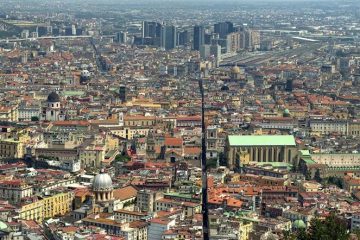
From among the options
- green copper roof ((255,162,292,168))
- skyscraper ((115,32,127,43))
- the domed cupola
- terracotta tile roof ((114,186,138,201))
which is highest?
the domed cupola

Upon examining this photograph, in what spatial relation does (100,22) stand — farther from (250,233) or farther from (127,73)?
(250,233)

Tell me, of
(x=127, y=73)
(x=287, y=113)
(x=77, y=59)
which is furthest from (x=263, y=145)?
(x=77, y=59)

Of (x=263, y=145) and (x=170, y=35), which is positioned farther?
(x=170, y=35)

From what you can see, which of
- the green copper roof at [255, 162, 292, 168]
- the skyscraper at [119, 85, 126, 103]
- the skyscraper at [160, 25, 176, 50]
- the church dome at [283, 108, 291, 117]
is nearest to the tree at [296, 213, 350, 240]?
the green copper roof at [255, 162, 292, 168]

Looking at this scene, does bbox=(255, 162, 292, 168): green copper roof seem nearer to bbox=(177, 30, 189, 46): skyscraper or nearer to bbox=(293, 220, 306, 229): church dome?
bbox=(293, 220, 306, 229): church dome

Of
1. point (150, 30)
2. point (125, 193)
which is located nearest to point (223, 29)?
point (150, 30)

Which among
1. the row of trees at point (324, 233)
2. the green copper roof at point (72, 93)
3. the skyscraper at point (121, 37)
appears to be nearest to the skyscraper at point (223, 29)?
the skyscraper at point (121, 37)

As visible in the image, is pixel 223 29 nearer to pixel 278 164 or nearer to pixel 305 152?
pixel 305 152
